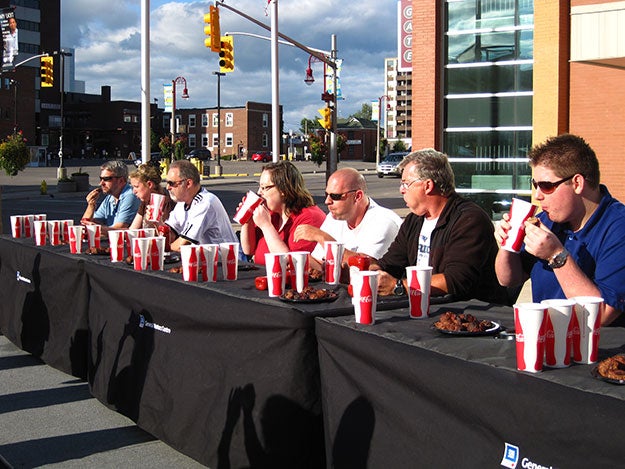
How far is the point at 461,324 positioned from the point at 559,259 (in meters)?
0.47

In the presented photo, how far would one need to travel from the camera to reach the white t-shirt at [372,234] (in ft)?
17.6

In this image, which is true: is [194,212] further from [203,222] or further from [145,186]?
[145,186]

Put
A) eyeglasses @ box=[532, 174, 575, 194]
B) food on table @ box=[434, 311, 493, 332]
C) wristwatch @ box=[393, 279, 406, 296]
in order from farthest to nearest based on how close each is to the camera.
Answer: wristwatch @ box=[393, 279, 406, 296]
eyeglasses @ box=[532, 174, 575, 194]
food on table @ box=[434, 311, 493, 332]

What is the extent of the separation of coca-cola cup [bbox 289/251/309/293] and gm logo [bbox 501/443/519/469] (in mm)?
1765

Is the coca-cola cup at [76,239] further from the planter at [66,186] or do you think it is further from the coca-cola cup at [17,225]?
the planter at [66,186]

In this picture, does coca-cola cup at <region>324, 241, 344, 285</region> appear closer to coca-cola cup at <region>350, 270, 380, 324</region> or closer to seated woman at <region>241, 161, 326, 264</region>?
coca-cola cup at <region>350, 270, 380, 324</region>

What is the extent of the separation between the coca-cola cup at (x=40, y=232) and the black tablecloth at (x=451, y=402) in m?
4.15

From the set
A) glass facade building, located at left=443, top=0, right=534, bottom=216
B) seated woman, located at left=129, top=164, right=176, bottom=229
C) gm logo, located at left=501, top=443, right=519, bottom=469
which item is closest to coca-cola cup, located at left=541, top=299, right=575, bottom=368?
gm logo, located at left=501, top=443, right=519, bottom=469

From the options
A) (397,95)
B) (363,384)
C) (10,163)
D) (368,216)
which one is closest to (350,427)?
(363,384)

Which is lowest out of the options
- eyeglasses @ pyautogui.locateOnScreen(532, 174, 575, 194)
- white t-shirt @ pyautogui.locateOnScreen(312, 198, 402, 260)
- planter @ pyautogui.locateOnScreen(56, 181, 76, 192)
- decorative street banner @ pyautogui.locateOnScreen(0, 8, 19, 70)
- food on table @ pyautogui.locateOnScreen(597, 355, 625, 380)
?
food on table @ pyautogui.locateOnScreen(597, 355, 625, 380)

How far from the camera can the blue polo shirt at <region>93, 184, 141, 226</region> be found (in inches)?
319

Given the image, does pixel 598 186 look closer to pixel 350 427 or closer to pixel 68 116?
pixel 350 427

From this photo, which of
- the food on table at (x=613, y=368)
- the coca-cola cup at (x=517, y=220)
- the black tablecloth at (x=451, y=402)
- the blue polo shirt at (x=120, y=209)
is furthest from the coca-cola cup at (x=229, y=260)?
the blue polo shirt at (x=120, y=209)

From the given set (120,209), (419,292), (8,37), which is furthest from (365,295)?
(8,37)
